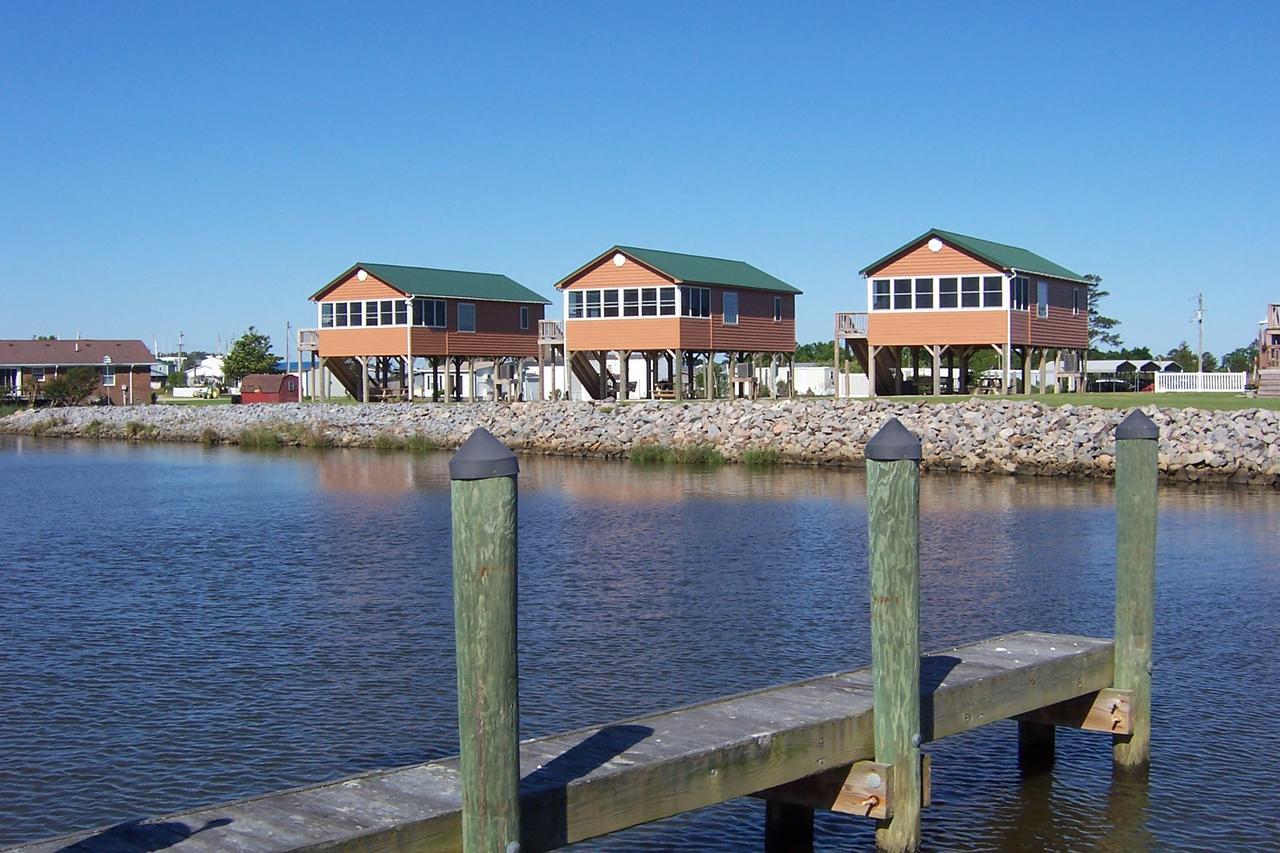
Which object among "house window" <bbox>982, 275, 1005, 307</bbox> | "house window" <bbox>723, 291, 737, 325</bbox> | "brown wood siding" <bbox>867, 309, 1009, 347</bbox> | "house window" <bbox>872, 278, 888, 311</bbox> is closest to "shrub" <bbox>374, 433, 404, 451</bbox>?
"house window" <bbox>723, 291, 737, 325</bbox>

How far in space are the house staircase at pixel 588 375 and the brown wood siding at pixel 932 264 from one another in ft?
47.4

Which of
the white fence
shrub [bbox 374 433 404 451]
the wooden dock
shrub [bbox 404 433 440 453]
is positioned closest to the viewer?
the wooden dock

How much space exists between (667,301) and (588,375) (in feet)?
21.5

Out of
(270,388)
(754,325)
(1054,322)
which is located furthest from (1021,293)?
(270,388)

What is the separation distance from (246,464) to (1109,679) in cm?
3963

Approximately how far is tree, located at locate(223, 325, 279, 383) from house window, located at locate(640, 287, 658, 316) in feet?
217

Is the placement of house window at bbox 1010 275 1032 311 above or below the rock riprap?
above

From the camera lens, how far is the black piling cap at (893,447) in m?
8.68

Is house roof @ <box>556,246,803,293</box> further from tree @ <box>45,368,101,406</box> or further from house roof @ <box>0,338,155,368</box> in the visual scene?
house roof @ <box>0,338,155,368</box>

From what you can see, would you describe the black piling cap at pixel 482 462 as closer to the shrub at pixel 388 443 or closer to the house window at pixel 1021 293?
the house window at pixel 1021 293

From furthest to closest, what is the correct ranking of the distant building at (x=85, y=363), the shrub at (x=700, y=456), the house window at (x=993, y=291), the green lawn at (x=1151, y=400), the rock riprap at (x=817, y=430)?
the distant building at (x=85, y=363)
the house window at (x=993, y=291)
the shrub at (x=700, y=456)
the green lawn at (x=1151, y=400)
the rock riprap at (x=817, y=430)

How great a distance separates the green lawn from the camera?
A: 42344 mm

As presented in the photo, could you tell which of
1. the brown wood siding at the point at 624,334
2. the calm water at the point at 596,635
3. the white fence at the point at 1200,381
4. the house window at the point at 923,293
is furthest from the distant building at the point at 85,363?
the calm water at the point at 596,635

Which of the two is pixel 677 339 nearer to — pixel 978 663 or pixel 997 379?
pixel 997 379
